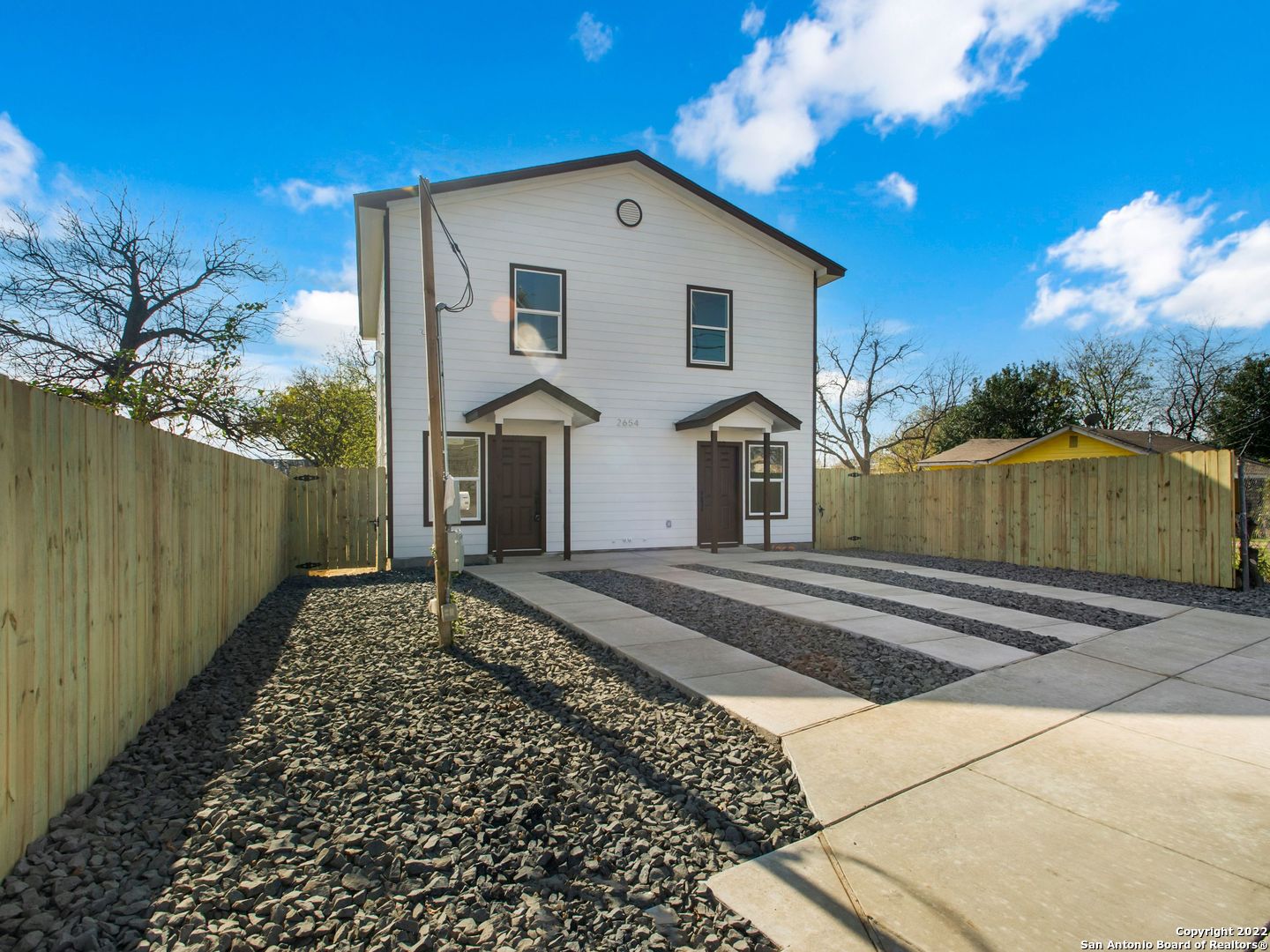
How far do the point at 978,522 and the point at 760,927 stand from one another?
11.3 meters

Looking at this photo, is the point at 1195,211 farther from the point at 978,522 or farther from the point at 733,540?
the point at 733,540

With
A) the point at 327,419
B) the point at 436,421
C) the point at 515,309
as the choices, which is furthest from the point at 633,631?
the point at 327,419

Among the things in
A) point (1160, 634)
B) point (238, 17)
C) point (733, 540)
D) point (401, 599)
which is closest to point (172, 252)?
point (238, 17)

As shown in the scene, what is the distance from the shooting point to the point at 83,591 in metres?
2.66

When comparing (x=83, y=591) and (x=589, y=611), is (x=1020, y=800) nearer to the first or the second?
(x=83, y=591)

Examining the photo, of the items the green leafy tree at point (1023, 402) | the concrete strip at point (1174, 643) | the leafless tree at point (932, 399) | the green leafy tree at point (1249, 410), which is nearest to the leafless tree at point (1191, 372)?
the green leafy tree at point (1249, 410)

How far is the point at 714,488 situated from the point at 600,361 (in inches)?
133

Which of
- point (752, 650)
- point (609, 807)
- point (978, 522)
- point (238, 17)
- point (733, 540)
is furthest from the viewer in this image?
point (733, 540)

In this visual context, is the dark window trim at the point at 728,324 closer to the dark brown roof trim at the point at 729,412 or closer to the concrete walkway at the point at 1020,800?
the dark brown roof trim at the point at 729,412

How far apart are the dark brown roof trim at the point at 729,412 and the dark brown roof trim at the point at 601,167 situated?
3517mm

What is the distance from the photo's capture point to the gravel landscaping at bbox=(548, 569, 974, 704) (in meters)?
4.25

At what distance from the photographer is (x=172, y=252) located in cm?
1430

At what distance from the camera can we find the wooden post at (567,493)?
37.5 ft

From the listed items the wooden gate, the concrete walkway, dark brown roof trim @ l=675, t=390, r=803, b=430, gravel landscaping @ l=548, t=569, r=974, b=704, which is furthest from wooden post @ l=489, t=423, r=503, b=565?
the concrete walkway
